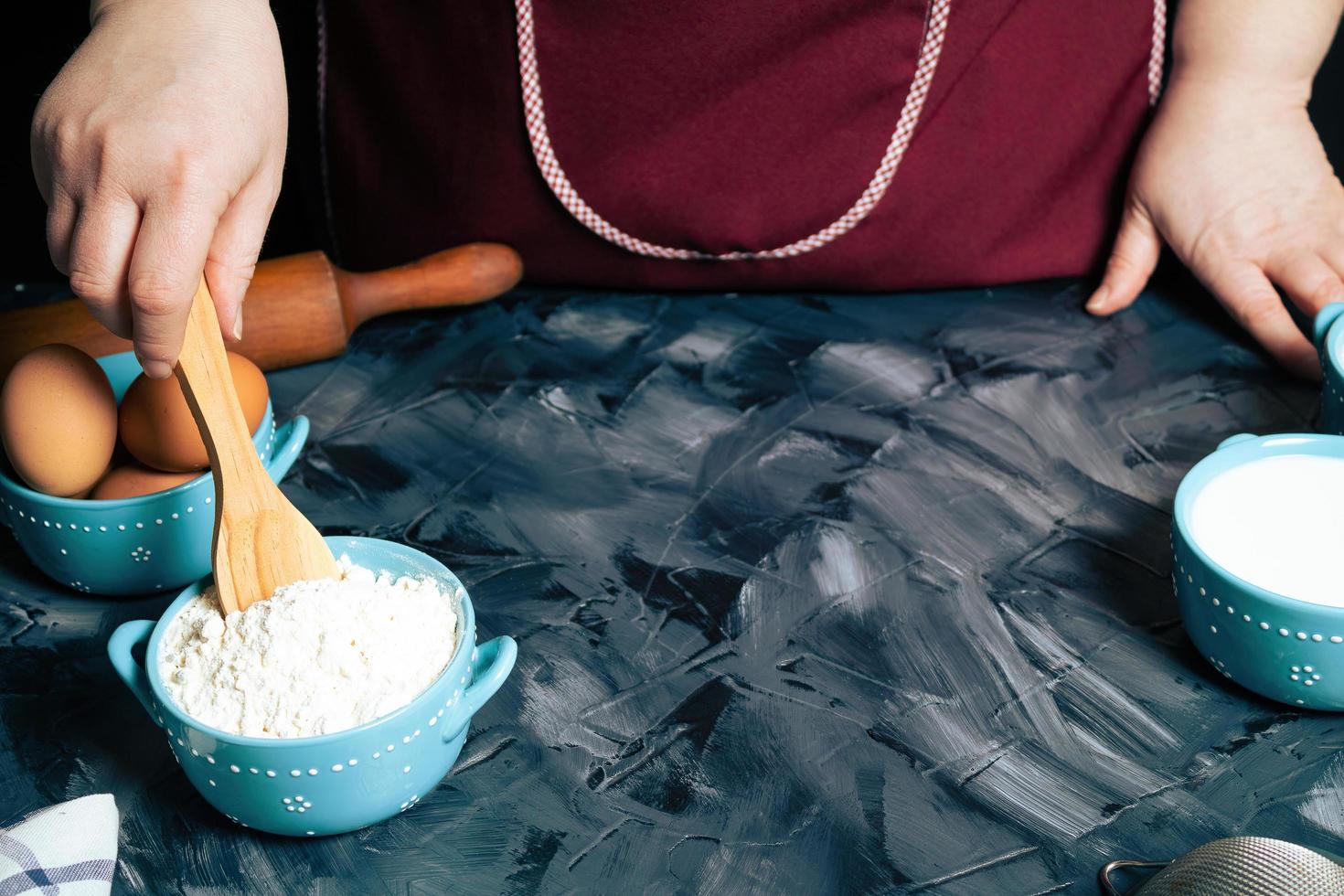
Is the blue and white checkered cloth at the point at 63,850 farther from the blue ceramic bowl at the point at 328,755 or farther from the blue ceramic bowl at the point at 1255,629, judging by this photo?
the blue ceramic bowl at the point at 1255,629

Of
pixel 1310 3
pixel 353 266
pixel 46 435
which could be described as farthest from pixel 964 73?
pixel 46 435

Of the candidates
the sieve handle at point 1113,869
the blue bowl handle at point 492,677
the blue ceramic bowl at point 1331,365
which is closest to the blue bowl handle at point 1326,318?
the blue ceramic bowl at point 1331,365

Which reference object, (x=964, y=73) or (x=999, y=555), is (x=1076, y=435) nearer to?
(x=999, y=555)

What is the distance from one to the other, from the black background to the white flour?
567mm

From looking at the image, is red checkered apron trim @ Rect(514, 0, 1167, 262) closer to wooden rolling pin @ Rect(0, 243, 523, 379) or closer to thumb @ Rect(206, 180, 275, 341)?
wooden rolling pin @ Rect(0, 243, 523, 379)

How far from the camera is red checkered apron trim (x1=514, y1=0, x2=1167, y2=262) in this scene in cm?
81

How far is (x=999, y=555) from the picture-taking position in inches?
25.4

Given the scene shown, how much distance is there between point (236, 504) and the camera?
530mm

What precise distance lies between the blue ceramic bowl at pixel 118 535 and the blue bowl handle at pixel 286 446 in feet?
0.06

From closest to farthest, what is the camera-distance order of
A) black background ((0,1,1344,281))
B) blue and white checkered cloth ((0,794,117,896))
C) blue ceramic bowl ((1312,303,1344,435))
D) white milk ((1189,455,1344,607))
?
1. blue and white checkered cloth ((0,794,117,896))
2. white milk ((1189,455,1344,607))
3. blue ceramic bowl ((1312,303,1344,435))
4. black background ((0,1,1344,281))

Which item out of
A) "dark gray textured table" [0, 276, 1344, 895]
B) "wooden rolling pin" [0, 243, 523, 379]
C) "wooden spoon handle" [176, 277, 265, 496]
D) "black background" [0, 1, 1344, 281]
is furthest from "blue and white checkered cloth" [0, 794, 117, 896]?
"black background" [0, 1, 1344, 281]

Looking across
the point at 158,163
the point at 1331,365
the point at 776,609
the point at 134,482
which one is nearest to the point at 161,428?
the point at 134,482

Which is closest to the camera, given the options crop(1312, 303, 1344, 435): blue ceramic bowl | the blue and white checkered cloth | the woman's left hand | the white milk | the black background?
the blue and white checkered cloth

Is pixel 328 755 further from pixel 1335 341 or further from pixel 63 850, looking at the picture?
pixel 1335 341
